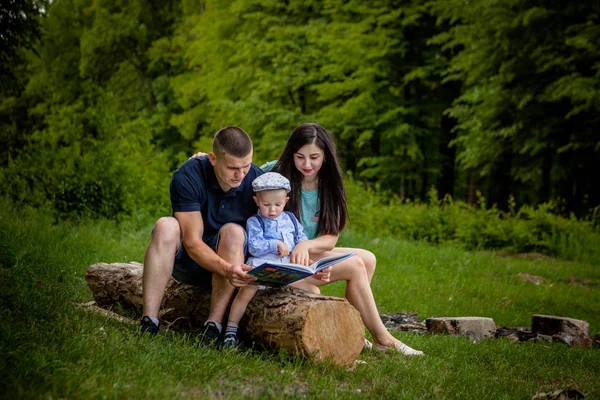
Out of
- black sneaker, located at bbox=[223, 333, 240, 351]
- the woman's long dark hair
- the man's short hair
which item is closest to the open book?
black sneaker, located at bbox=[223, 333, 240, 351]

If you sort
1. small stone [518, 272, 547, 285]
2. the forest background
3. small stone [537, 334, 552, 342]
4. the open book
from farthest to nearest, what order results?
1. the forest background
2. small stone [518, 272, 547, 285]
3. small stone [537, 334, 552, 342]
4. the open book

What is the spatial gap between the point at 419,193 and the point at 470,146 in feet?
12.9

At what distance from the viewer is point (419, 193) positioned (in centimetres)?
2084

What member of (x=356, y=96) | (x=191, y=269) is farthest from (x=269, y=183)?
(x=356, y=96)

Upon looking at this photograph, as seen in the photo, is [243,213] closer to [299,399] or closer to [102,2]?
[299,399]

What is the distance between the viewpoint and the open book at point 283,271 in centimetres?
433

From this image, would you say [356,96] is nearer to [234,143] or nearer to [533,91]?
[533,91]

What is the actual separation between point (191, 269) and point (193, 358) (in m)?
1.17

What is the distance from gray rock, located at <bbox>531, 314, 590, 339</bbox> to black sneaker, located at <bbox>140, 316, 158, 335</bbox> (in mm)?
4803

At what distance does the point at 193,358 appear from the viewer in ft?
14.0

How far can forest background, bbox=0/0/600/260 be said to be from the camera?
44.9ft

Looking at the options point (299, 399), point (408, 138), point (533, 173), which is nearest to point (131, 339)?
point (299, 399)

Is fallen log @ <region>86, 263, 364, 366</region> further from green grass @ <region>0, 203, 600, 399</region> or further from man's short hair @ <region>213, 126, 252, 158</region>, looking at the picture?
man's short hair @ <region>213, 126, 252, 158</region>

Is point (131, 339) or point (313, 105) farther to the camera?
point (313, 105)
